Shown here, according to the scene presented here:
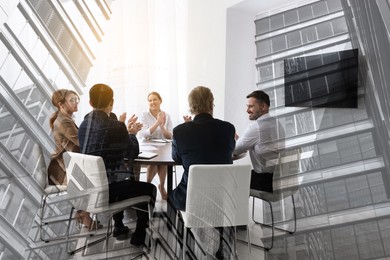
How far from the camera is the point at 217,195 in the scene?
98 cm

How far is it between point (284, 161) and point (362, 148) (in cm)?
24

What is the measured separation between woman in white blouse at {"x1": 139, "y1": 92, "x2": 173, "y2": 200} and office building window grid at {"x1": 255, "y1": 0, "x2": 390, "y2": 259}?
0.32m

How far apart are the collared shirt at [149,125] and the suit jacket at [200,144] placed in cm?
4

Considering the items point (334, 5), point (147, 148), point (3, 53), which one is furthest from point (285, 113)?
point (3, 53)

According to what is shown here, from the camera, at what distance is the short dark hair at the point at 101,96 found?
2.93 feet

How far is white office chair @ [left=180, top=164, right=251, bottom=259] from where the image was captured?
0.94 meters

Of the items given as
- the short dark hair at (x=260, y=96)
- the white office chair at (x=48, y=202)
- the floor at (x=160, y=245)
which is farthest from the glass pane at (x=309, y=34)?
the white office chair at (x=48, y=202)

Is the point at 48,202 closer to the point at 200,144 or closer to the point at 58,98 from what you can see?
Result: the point at 58,98

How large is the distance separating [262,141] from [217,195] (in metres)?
0.23

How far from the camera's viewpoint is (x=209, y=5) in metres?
0.93

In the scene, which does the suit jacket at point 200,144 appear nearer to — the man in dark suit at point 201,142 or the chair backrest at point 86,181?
the man in dark suit at point 201,142

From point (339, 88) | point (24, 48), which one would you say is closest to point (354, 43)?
point (339, 88)

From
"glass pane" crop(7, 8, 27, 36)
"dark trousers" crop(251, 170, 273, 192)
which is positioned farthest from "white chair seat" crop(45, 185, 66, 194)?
"dark trousers" crop(251, 170, 273, 192)

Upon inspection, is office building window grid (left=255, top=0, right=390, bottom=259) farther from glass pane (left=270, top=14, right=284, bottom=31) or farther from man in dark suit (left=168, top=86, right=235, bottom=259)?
man in dark suit (left=168, top=86, right=235, bottom=259)
